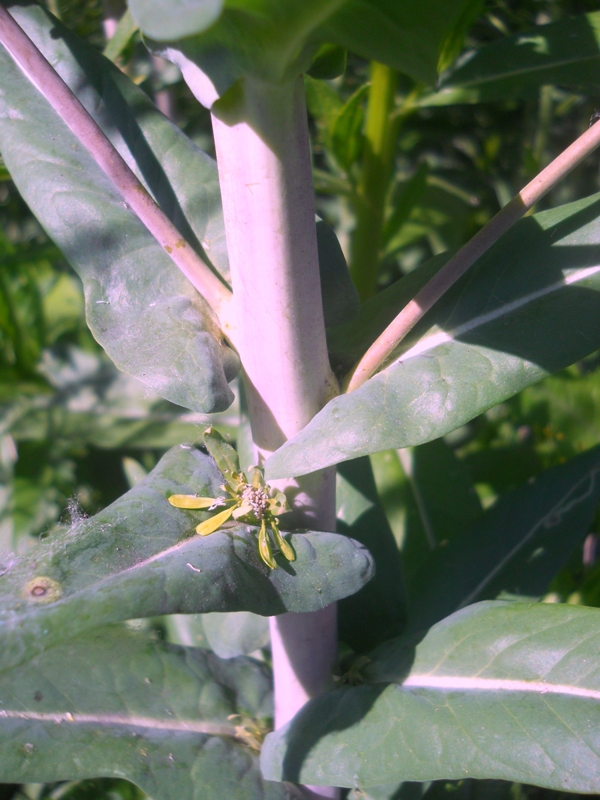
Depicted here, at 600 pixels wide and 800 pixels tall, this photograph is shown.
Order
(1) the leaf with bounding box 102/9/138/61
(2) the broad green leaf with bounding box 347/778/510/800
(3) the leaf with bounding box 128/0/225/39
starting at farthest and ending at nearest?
1. (1) the leaf with bounding box 102/9/138/61
2. (2) the broad green leaf with bounding box 347/778/510/800
3. (3) the leaf with bounding box 128/0/225/39

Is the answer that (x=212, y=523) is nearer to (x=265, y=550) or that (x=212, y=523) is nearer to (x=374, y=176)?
(x=265, y=550)

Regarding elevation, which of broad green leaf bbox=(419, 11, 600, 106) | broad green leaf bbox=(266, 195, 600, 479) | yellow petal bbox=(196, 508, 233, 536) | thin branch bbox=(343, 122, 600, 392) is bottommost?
yellow petal bbox=(196, 508, 233, 536)

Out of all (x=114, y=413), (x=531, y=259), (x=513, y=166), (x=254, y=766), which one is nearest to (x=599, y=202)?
(x=531, y=259)

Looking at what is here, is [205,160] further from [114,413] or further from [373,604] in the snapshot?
[114,413]

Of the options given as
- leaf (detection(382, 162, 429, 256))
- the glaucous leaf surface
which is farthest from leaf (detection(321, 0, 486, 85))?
leaf (detection(382, 162, 429, 256))

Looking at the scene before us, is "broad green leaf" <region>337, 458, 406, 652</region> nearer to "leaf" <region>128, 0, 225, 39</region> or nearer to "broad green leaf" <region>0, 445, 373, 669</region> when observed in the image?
"broad green leaf" <region>0, 445, 373, 669</region>
